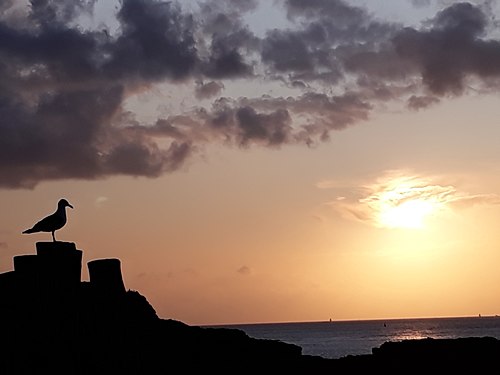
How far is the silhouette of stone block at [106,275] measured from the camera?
102 feet

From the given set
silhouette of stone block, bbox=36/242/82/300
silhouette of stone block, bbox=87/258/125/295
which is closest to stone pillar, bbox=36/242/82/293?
silhouette of stone block, bbox=36/242/82/300

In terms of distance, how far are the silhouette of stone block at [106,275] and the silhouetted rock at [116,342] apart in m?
0.03

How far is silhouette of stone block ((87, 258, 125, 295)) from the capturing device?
3114cm

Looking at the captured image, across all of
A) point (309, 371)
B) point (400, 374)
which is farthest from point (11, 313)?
point (400, 374)

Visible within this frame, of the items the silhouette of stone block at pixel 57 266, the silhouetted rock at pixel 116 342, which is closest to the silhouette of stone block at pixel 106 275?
the silhouetted rock at pixel 116 342

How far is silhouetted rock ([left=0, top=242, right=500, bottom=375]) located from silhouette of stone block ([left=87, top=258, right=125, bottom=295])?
32 mm

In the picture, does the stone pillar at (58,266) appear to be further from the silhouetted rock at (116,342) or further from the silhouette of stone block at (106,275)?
the silhouette of stone block at (106,275)

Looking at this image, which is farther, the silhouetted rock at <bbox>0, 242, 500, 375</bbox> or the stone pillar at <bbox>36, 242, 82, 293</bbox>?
the stone pillar at <bbox>36, 242, 82, 293</bbox>

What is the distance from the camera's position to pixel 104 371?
28.2 metres

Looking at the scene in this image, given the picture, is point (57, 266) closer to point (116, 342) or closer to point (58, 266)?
point (58, 266)

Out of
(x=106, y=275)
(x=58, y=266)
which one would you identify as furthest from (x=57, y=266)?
(x=106, y=275)

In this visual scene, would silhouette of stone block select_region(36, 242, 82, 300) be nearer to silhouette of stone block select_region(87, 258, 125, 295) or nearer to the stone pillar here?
the stone pillar

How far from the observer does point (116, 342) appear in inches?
1145

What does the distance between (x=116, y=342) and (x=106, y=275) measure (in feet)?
9.51
